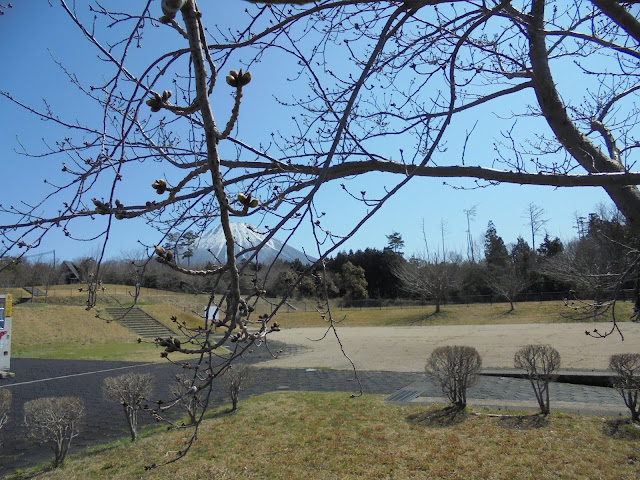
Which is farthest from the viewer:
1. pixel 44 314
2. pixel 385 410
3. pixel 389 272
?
pixel 389 272

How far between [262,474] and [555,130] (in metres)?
5.44

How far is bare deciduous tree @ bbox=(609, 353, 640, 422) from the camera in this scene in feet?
24.6

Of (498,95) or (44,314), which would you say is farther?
(44,314)

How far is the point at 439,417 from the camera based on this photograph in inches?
326

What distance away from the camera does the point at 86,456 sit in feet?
23.1

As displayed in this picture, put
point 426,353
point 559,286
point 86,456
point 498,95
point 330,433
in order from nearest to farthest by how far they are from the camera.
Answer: point 498,95, point 86,456, point 330,433, point 426,353, point 559,286

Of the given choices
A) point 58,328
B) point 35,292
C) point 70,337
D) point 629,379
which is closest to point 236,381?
point 629,379

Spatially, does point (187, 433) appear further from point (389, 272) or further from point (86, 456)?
point (389, 272)

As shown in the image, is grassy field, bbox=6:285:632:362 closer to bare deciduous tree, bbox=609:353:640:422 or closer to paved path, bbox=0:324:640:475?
paved path, bbox=0:324:640:475

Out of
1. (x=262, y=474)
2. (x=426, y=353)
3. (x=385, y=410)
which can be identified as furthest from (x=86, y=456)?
(x=426, y=353)

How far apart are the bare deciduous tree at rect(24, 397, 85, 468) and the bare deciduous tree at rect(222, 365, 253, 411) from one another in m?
3.02

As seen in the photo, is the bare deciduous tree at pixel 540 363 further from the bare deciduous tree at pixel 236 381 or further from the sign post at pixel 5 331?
the sign post at pixel 5 331

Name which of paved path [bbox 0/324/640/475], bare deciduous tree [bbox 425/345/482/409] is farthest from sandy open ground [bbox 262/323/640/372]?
bare deciduous tree [bbox 425/345/482/409]

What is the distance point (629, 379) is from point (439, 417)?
3.10m
